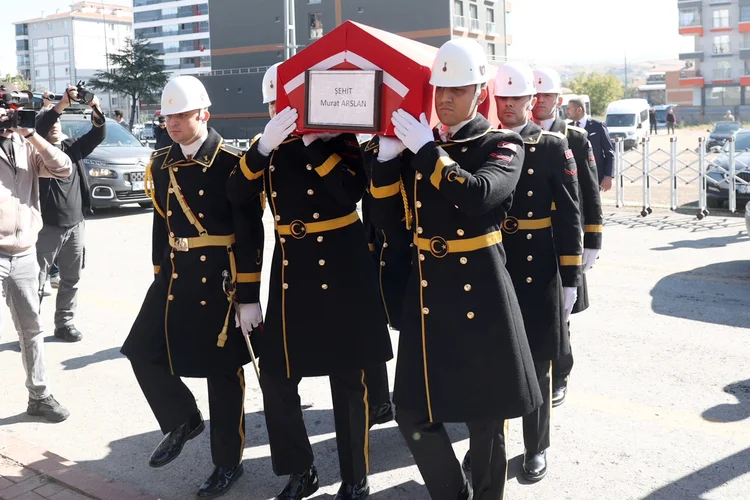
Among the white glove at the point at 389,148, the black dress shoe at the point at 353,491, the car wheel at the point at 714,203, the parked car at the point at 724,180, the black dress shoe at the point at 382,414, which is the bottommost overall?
the black dress shoe at the point at 353,491

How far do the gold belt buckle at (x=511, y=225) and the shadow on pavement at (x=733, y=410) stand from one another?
6.35 ft

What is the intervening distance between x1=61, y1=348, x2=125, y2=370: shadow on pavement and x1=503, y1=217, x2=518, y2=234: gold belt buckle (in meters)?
3.98

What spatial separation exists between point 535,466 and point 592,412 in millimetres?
1107

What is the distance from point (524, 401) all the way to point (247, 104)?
2715 inches

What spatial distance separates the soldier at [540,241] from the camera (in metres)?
4.79

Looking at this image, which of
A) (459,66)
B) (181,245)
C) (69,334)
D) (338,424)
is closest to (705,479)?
(338,424)

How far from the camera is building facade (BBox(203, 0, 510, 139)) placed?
65.1m

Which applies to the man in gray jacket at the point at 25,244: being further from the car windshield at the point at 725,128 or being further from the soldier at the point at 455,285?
the car windshield at the point at 725,128

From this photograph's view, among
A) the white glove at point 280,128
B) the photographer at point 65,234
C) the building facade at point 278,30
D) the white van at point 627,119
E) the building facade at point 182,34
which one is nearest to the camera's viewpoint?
the white glove at point 280,128

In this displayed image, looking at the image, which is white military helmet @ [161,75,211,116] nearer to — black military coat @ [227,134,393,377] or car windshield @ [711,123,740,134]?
black military coat @ [227,134,393,377]

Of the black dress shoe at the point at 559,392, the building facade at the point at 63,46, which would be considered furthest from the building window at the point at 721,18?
the building facade at the point at 63,46

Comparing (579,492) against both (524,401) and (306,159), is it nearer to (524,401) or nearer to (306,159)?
(524,401)

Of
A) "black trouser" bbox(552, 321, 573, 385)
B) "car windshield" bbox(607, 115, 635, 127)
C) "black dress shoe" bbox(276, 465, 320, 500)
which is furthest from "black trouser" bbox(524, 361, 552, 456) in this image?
"car windshield" bbox(607, 115, 635, 127)

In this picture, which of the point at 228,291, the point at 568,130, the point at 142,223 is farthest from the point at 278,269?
the point at 142,223
